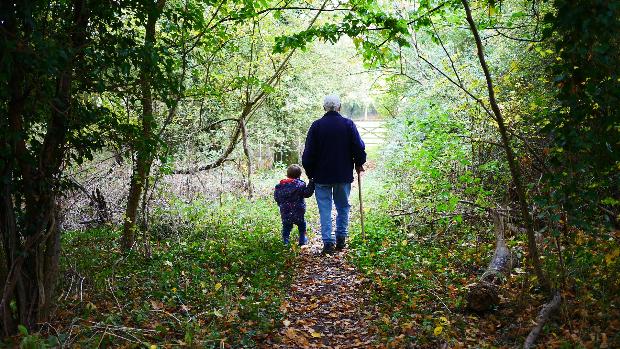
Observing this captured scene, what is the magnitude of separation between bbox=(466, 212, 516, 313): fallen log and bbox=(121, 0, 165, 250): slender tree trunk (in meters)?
3.57

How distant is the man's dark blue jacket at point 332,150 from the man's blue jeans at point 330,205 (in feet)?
0.50

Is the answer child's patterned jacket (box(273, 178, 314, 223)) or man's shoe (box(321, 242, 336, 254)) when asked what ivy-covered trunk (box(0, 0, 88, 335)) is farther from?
man's shoe (box(321, 242, 336, 254))

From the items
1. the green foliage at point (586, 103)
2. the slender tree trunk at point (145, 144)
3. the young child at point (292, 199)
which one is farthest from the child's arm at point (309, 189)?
the green foliage at point (586, 103)

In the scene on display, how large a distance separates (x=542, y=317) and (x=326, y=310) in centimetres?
234

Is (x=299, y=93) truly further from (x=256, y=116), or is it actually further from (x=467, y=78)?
(x=467, y=78)

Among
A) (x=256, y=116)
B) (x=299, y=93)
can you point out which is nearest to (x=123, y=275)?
(x=256, y=116)

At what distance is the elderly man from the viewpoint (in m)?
7.91

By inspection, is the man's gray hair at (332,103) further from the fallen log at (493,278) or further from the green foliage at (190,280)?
the fallen log at (493,278)

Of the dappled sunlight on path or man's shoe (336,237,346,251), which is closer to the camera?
the dappled sunlight on path

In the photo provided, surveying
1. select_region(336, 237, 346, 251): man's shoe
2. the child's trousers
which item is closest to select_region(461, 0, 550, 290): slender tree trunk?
select_region(336, 237, 346, 251): man's shoe

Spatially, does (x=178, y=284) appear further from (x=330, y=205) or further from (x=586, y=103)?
(x=586, y=103)

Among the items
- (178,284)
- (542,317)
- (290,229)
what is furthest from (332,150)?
(542,317)

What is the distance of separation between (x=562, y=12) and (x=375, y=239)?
5.77m

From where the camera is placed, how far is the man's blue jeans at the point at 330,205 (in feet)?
26.1
